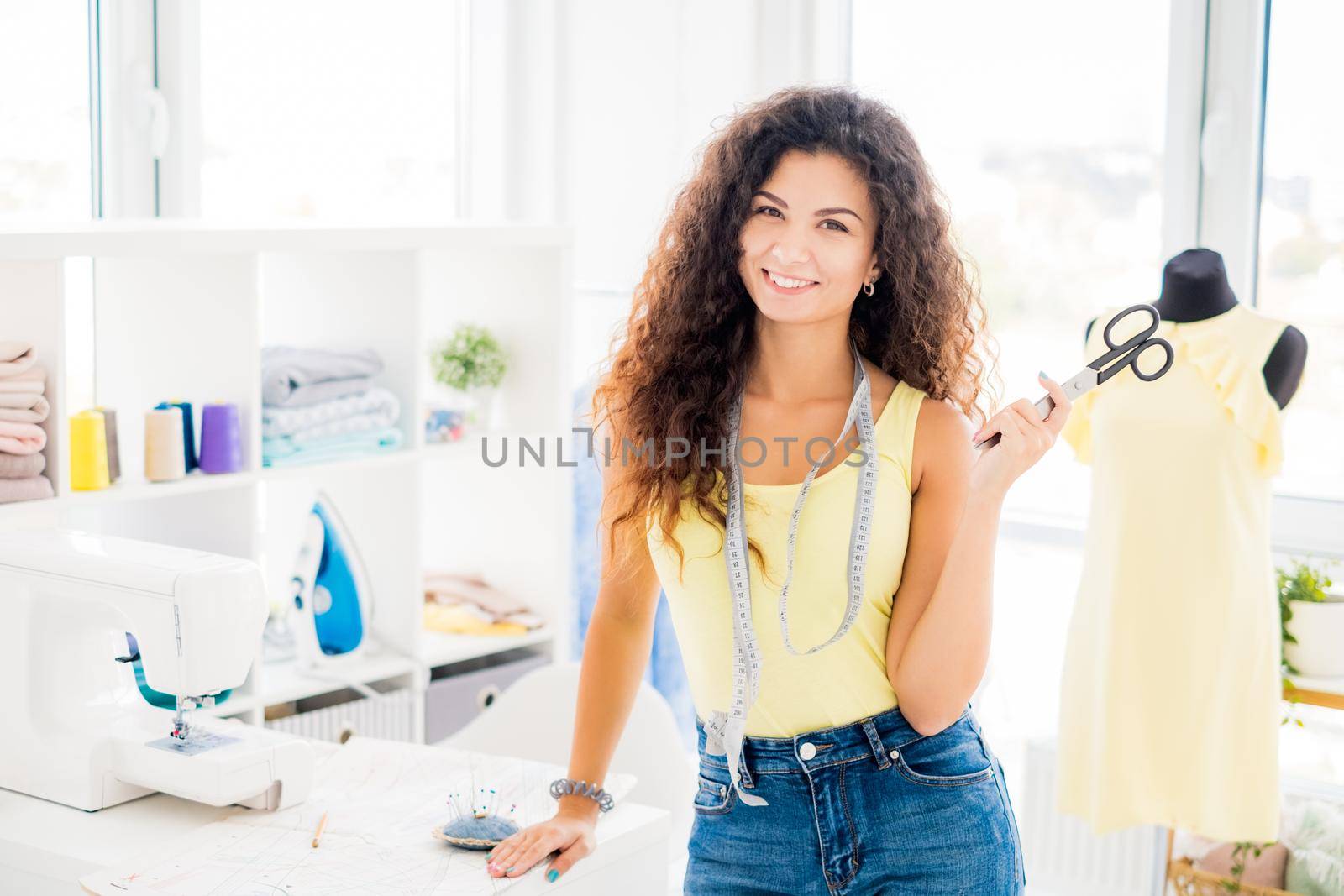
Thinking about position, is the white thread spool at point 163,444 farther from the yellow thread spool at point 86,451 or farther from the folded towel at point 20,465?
the folded towel at point 20,465

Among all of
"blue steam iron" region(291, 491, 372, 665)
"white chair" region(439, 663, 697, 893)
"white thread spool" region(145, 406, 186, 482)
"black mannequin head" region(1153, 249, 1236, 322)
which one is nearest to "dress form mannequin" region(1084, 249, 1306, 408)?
"black mannequin head" region(1153, 249, 1236, 322)

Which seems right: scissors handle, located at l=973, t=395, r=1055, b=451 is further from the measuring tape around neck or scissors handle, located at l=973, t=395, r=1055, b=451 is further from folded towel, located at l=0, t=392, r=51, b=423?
folded towel, located at l=0, t=392, r=51, b=423

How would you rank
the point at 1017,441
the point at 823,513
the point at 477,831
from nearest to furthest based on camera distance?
the point at 1017,441
the point at 823,513
the point at 477,831

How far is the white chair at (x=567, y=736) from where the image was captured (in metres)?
2.35

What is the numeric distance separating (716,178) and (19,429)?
1.10 meters

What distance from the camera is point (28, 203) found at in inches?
107

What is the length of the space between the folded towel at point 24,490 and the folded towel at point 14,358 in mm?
154

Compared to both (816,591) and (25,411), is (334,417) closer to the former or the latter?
(25,411)

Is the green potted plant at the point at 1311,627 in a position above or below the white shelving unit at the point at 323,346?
below

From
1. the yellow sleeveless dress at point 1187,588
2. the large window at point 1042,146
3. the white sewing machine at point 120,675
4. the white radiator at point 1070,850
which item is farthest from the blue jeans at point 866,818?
the large window at point 1042,146

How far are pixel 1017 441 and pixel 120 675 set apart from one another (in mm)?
1210

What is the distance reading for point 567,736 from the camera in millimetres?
2406

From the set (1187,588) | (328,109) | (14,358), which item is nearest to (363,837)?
(14,358)


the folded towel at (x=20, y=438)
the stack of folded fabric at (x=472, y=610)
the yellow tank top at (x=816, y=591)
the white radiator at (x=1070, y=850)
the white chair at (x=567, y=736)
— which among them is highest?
the folded towel at (x=20, y=438)
